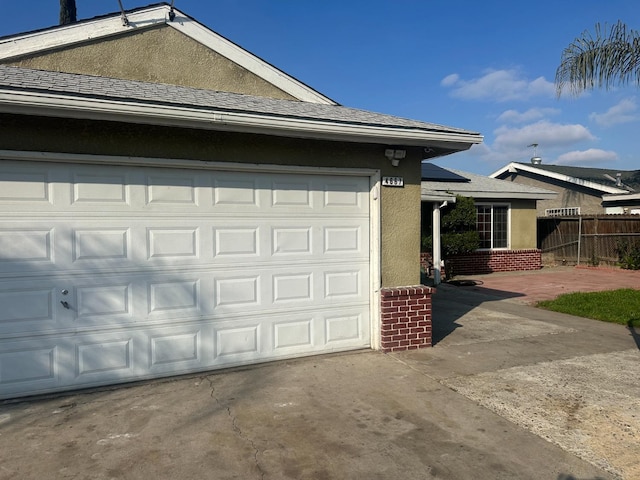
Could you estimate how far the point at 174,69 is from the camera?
282 inches

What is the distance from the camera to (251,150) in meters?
5.36

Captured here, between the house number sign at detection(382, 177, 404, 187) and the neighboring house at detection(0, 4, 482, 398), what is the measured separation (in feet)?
0.07

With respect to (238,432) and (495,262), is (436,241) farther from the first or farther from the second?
(238,432)

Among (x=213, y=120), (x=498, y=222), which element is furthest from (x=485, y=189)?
(x=213, y=120)

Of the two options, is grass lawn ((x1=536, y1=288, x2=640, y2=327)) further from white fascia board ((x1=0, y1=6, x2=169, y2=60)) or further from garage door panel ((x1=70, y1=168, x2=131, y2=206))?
white fascia board ((x1=0, y1=6, x2=169, y2=60))

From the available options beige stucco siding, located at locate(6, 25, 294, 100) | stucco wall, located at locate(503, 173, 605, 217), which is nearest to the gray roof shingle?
stucco wall, located at locate(503, 173, 605, 217)

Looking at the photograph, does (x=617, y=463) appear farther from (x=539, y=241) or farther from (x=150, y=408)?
(x=539, y=241)

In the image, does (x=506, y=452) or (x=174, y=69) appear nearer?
(x=506, y=452)

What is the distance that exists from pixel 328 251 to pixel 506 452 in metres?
3.14

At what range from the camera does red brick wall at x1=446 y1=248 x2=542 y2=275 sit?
591 inches

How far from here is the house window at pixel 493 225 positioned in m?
15.6

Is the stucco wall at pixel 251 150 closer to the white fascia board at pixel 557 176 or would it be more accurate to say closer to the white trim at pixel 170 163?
the white trim at pixel 170 163

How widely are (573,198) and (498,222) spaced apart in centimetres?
946

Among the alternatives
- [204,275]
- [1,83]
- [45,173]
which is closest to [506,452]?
[204,275]
